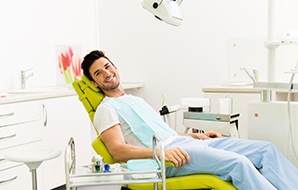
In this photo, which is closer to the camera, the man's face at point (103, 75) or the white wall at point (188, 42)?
the man's face at point (103, 75)

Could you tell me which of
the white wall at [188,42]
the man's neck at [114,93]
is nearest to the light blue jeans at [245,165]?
the man's neck at [114,93]

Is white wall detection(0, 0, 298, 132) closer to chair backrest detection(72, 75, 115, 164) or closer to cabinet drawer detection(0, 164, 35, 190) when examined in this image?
cabinet drawer detection(0, 164, 35, 190)

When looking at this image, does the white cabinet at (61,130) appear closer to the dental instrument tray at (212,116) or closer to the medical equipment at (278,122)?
the dental instrument tray at (212,116)

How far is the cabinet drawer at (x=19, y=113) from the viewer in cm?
297

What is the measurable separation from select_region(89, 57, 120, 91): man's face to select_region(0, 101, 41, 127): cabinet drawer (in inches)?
32.6

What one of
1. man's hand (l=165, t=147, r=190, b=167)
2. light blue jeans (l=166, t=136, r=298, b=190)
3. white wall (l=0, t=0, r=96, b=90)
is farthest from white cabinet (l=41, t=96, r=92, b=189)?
man's hand (l=165, t=147, r=190, b=167)

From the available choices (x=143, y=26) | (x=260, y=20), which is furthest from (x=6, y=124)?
(x=260, y=20)

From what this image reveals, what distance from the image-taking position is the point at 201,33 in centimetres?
438

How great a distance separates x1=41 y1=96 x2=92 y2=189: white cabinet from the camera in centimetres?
341

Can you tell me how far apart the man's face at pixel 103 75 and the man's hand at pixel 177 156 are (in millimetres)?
673

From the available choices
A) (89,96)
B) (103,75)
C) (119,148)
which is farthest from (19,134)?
(119,148)

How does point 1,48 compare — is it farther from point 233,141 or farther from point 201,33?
point 233,141

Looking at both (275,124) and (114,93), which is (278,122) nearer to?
(275,124)

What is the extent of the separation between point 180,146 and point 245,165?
406 millimetres
